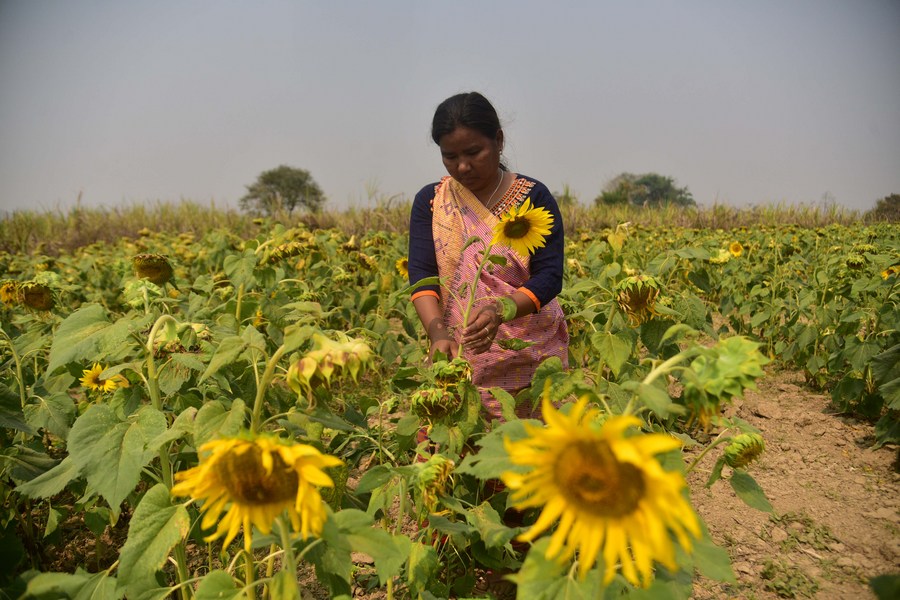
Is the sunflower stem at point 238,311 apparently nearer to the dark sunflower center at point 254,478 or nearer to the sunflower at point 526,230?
the sunflower at point 526,230

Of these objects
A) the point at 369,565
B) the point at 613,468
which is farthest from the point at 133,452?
the point at 369,565

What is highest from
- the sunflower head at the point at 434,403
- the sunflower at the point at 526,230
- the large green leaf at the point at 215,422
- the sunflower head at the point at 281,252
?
the sunflower at the point at 526,230

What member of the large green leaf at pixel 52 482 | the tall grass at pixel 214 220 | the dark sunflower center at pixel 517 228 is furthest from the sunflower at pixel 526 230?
the tall grass at pixel 214 220

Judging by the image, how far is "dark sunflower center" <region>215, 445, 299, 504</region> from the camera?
77cm

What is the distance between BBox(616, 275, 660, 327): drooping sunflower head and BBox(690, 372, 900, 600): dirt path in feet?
2.52

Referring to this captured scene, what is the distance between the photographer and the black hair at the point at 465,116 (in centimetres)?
194

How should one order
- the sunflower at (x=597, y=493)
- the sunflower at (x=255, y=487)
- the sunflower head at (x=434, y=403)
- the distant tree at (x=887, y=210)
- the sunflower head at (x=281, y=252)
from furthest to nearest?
the distant tree at (x=887, y=210) < the sunflower head at (x=281, y=252) < the sunflower head at (x=434, y=403) < the sunflower at (x=255, y=487) < the sunflower at (x=597, y=493)

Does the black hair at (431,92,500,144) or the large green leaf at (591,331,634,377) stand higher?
the black hair at (431,92,500,144)

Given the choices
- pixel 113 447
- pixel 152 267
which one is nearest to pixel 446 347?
pixel 113 447

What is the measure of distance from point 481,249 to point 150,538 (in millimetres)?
1350

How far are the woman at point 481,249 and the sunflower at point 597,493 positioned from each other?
3.88 feet

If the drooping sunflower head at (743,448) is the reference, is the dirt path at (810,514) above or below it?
below

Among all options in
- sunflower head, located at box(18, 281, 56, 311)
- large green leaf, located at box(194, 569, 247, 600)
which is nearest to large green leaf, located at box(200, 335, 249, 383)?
large green leaf, located at box(194, 569, 247, 600)

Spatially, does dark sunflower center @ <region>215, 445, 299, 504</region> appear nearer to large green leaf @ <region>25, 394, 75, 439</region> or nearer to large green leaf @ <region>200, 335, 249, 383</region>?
large green leaf @ <region>200, 335, 249, 383</region>
